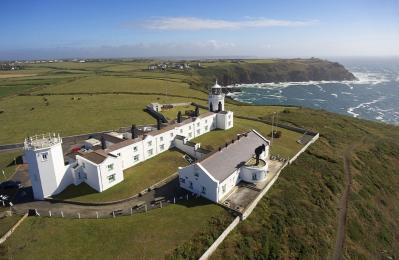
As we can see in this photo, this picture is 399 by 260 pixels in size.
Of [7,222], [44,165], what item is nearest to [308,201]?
[44,165]

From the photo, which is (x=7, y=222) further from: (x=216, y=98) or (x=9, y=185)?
(x=216, y=98)

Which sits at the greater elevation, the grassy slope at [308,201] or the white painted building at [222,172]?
the white painted building at [222,172]

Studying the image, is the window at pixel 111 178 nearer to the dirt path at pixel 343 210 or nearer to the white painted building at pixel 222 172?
the white painted building at pixel 222 172

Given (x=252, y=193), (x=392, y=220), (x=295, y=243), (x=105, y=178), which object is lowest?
(x=392, y=220)

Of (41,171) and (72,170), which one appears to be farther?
(72,170)

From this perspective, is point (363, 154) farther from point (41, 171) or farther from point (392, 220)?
point (41, 171)

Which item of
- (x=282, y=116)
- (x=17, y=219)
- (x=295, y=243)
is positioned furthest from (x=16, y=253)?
(x=282, y=116)

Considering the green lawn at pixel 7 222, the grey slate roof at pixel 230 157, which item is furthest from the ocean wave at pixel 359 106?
the green lawn at pixel 7 222
